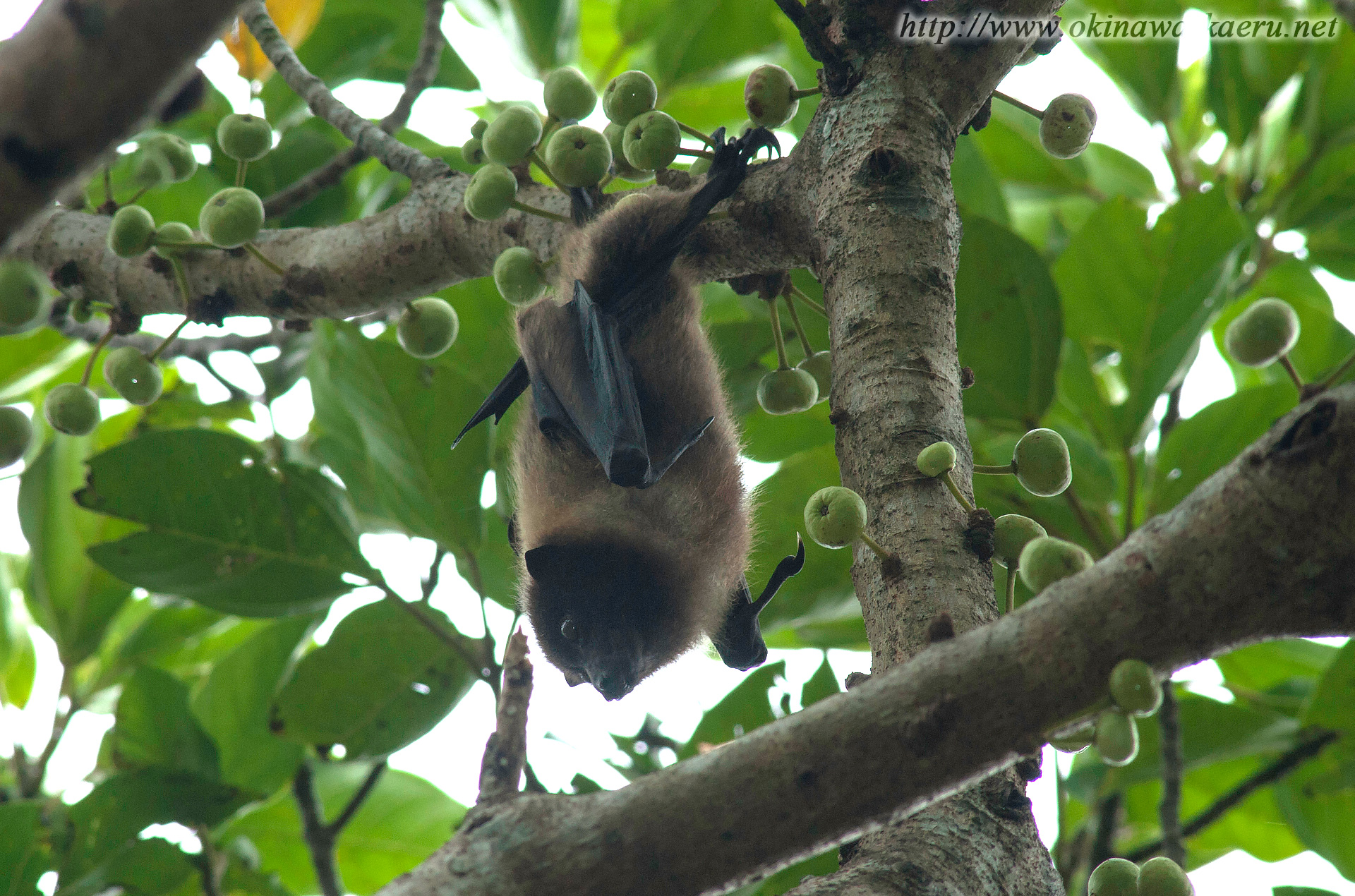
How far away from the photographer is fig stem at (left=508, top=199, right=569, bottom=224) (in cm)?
254

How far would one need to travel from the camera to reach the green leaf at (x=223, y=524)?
330cm

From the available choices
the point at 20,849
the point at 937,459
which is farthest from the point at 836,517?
the point at 20,849

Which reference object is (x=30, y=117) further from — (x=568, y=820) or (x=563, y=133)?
(x=563, y=133)

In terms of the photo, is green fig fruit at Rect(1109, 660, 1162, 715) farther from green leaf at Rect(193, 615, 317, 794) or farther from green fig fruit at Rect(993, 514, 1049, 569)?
green leaf at Rect(193, 615, 317, 794)

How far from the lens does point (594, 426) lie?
2.97 metres

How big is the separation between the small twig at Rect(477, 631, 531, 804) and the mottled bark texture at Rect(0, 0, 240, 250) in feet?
2.86

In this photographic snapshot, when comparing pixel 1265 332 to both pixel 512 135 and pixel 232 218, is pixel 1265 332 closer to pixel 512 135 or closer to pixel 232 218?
pixel 512 135

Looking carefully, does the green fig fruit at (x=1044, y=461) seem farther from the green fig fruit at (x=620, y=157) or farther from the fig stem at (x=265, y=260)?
the fig stem at (x=265, y=260)

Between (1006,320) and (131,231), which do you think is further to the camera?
(1006,320)

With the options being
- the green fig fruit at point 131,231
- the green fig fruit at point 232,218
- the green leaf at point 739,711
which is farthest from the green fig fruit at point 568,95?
the green leaf at point 739,711

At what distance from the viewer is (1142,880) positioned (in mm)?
1729

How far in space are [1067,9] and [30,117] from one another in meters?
4.97

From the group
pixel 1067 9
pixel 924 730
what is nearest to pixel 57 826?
pixel 924 730

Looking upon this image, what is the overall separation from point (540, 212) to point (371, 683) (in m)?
1.80
